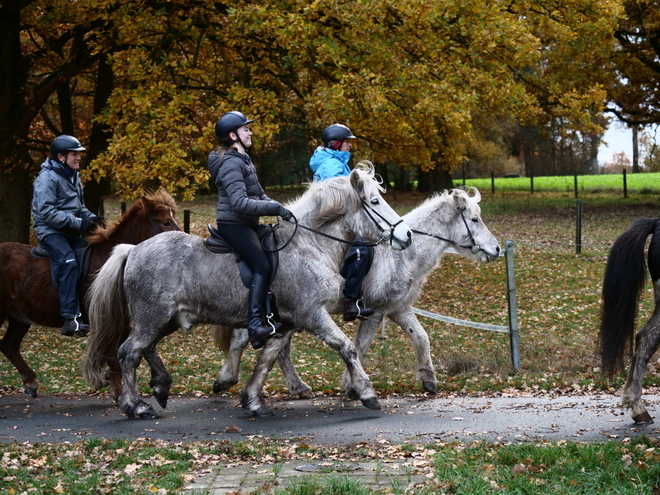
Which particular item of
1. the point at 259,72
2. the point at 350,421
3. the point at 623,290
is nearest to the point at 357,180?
the point at 350,421

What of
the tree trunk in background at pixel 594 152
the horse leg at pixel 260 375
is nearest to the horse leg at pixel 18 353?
the horse leg at pixel 260 375

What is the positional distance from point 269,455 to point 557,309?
34.6ft

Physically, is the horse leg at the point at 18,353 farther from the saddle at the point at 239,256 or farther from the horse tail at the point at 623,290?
the horse tail at the point at 623,290

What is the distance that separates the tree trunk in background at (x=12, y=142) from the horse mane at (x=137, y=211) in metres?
7.22

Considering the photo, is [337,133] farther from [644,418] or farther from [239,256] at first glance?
[644,418]

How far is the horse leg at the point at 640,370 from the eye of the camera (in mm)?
7734

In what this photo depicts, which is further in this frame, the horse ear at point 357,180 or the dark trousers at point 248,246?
the horse ear at point 357,180

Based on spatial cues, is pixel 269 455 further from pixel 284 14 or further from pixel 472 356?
pixel 284 14

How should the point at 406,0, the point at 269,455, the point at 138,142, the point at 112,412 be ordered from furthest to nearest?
the point at 406,0 < the point at 138,142 < the point at 112,412 < the point at 269,455

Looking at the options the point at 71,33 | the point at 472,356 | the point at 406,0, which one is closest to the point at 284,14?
the point at 406,0

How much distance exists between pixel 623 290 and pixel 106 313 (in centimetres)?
520

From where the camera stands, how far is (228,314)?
870 cm

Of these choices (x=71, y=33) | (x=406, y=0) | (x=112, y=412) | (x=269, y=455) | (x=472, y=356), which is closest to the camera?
(x=269, y=455)

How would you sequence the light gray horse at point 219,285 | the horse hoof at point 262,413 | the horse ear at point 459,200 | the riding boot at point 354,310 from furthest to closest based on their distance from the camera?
the horse ear at point 459,200 < the riding boot at point 354,310 < the horse hoof at point 262,413 < the light gray horse at point 219,285
